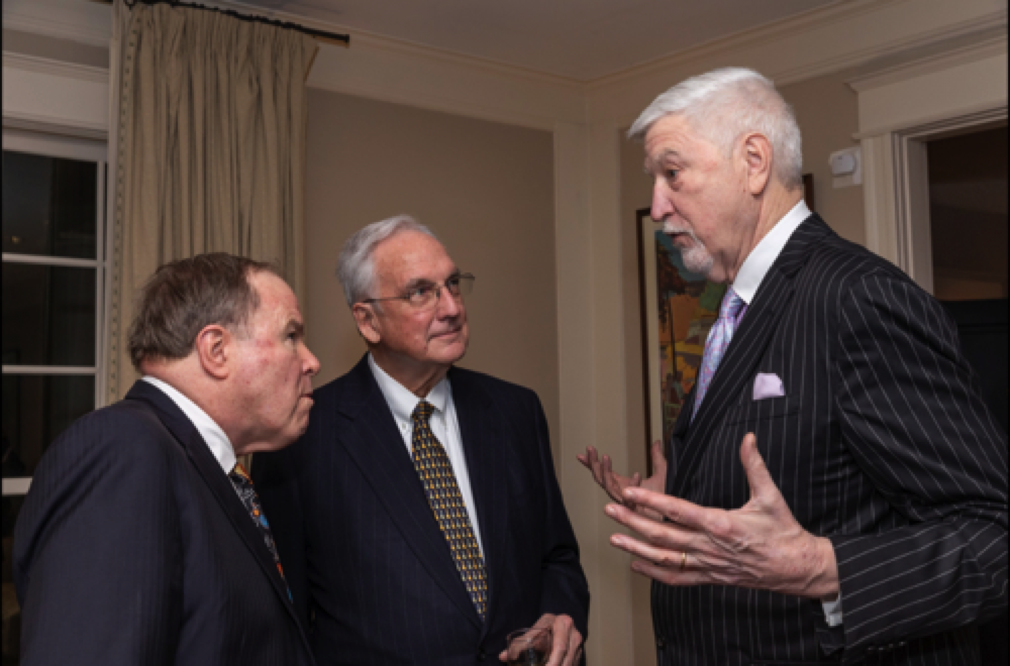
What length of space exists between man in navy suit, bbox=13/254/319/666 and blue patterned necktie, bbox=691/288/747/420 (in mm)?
801

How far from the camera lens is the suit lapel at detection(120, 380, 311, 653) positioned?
1.54 meters

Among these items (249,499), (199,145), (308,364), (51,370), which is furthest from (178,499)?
(51,370)

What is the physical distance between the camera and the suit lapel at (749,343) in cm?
152

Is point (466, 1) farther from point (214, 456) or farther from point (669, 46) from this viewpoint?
point (214, 456)

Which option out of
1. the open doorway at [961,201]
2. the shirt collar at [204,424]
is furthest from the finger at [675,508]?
the open doorway at [961,201]

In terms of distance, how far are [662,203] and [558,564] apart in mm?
1205

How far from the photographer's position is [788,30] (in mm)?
3912

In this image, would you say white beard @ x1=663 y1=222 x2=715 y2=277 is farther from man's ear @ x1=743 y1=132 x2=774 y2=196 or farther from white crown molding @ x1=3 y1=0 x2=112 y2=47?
white crown molding @ x1=3 y1=0 x2=112 y2=47

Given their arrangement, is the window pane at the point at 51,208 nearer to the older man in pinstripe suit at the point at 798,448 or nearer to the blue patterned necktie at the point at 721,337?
the older man in pinstripe suit at the point at 798,448

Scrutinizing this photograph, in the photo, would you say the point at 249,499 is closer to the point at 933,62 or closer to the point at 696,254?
the point at 696,254

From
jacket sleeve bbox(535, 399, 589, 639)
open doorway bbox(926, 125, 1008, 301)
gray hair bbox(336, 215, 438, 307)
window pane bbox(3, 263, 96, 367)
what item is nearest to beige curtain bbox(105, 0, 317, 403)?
window pane bbox(3, 263, 96, 367)

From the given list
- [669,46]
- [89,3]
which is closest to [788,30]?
[669,46]

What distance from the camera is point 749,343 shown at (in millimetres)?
1536

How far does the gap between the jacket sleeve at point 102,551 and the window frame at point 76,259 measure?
7.12 ft
